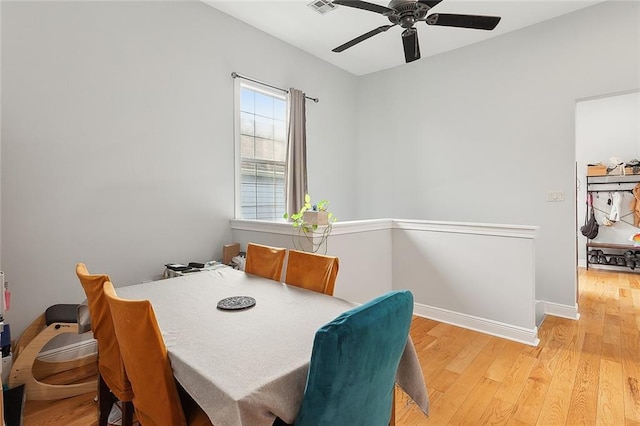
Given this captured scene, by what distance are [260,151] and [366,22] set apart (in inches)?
72.3

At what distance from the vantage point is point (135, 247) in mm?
2863

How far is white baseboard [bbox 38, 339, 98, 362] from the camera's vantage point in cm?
243

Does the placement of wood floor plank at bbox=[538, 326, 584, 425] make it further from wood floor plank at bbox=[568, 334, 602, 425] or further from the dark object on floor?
the dark object on floor

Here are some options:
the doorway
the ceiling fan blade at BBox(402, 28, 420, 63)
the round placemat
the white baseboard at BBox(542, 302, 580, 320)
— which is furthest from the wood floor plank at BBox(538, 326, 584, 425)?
the doorway

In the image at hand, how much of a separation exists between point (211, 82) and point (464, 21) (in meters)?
2.38

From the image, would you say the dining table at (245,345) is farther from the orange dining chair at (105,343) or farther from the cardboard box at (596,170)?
the cardboard box at (596,170)

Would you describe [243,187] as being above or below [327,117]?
below

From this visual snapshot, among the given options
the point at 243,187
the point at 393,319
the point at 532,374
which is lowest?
the point at 532,374

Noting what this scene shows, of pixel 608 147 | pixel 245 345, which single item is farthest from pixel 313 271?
pixel 608 147

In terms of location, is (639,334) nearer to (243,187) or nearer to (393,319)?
(393,319)

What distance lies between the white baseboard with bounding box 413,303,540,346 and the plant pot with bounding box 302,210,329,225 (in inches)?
58.9

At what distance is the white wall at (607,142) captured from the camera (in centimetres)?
540

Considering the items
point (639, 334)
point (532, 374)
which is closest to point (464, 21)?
point (532, 374)

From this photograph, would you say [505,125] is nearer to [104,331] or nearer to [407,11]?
[407,11]
